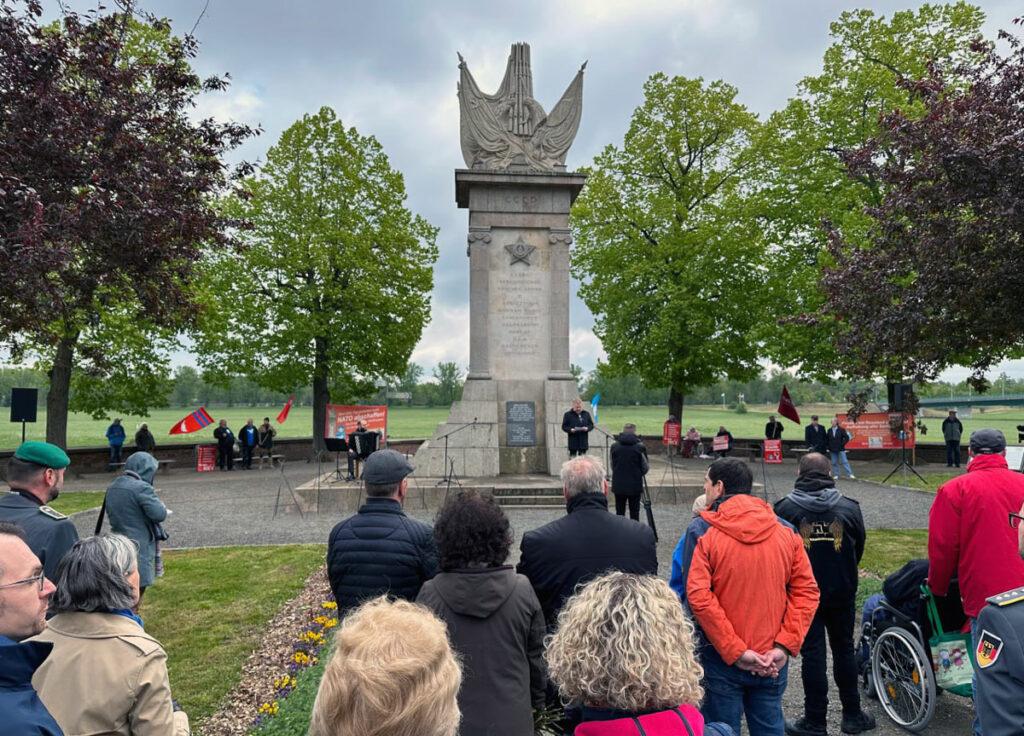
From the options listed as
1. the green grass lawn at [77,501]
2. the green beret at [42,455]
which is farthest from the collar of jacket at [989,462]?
the green grass lawn at [77,501]

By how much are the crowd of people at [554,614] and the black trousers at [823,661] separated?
0.01m

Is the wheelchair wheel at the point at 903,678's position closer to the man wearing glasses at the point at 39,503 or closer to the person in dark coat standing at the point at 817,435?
the man wearing glasses at the point at 39,503

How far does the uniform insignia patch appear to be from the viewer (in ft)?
7.23

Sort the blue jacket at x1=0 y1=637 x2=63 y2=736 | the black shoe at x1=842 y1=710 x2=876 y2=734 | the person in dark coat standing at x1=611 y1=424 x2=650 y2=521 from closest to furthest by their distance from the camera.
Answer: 1. the blue jacket at x1=0 y1=637 x2=63 y2=736
2. the black shoe at x1=842 y1=710 x2=876 y2=734
3. the person in dark coat standing at x1=611 y1=424 x2=650 y2=521

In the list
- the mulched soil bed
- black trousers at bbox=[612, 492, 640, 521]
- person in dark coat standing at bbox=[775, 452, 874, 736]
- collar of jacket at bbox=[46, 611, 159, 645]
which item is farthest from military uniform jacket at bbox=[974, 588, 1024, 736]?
black trousers at bbox=[612, 492, 640, 521]

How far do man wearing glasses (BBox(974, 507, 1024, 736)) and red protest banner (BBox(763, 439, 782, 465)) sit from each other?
77.4 feet

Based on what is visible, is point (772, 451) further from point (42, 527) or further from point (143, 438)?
point (42, 527)

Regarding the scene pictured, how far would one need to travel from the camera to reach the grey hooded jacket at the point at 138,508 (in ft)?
20.4

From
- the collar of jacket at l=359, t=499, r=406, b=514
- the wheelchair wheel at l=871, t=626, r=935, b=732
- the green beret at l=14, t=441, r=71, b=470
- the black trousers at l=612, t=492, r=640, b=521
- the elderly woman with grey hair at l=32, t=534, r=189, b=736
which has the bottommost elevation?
the wheelchair wheel at l=871, t=626, r=935, b=732

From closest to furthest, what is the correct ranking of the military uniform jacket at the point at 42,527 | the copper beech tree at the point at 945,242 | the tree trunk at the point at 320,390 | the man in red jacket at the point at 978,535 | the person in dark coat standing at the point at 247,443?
Answer: the military uniform jacket at the point at 42,527
the man in red jacket at the point at 978,535
the copper beech tree at the point at 945,242
the person in dark coat standing at the point at 247,443
the tree trunk at the point at 320,390

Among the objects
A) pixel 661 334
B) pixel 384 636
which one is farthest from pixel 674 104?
pixel 384 636

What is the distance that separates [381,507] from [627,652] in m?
2.23

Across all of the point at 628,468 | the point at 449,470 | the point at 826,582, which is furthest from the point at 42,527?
the point at 449,470

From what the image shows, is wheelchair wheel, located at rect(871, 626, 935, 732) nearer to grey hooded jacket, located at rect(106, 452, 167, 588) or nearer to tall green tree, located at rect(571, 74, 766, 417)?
grey hooded jacket, located at rect(106, 452, 167, 588)
